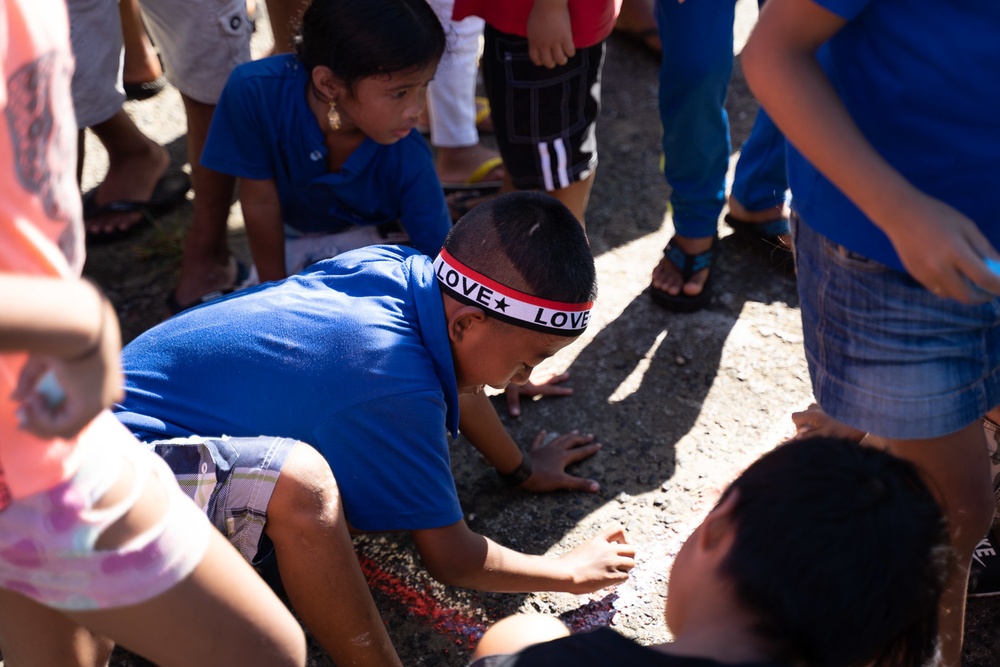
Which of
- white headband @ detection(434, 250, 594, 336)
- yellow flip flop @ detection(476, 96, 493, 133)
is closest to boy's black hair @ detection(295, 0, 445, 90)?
white headband @ detection(434, 250, 594, 336)

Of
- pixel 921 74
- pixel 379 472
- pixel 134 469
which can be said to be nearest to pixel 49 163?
pixel 134 469

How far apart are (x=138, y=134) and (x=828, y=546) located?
2947 millimetres

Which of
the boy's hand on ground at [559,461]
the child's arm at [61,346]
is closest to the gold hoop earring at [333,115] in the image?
the boy's hand on ground at [559,461]

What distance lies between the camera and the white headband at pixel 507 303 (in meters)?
1.83

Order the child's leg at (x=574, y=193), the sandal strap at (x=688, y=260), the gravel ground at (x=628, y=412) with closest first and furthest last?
the gravel ground at (x=628, y=412) → the child's leg at (x=574, y=193) → the sandal strap at (x=688, y=260)

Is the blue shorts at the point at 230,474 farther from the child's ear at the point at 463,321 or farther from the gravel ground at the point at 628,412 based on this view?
the gravel ground at the point at 628,412

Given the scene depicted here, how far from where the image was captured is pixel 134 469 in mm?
1219

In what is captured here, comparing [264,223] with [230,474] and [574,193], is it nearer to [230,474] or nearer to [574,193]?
[574,193]

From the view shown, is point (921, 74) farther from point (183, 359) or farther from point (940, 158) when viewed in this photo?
point (183, 359)

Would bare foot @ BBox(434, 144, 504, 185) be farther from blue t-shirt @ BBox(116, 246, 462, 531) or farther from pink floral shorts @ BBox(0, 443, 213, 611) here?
pink floral shorts @ BBox(0, 443, 213, 611)

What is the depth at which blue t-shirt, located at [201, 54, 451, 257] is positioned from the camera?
2609mm

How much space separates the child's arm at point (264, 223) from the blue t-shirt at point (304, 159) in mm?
35

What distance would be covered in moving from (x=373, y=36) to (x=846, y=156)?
1.43 meters

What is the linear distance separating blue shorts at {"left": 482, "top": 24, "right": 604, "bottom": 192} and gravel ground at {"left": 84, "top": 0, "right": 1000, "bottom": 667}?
0.50 meters
